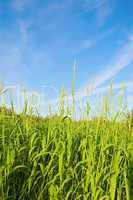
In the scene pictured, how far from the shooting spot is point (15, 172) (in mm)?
3498

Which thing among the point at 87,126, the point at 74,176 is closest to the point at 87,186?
the point at 74,176

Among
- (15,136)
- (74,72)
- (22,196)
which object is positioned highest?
(74,72)

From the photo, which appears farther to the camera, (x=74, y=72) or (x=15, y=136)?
(x=15, y=136)

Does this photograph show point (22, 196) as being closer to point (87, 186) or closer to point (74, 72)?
point (87, 186)

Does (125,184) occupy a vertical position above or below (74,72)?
below

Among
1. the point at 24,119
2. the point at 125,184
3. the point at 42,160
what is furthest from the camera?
the point at 24,119

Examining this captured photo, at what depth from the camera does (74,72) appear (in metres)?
3.77

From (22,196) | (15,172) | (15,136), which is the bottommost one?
(22,196)

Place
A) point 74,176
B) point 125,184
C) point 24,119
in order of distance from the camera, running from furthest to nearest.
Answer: point 24,119 < point 74,176 < point 125,184

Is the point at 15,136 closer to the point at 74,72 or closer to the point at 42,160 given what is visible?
the point at 42,160

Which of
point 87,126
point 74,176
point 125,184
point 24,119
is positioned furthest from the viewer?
point 24,119

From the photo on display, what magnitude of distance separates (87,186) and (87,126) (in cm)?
93

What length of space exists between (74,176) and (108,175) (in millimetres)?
322

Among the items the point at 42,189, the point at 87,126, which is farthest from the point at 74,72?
the point at 42,189
